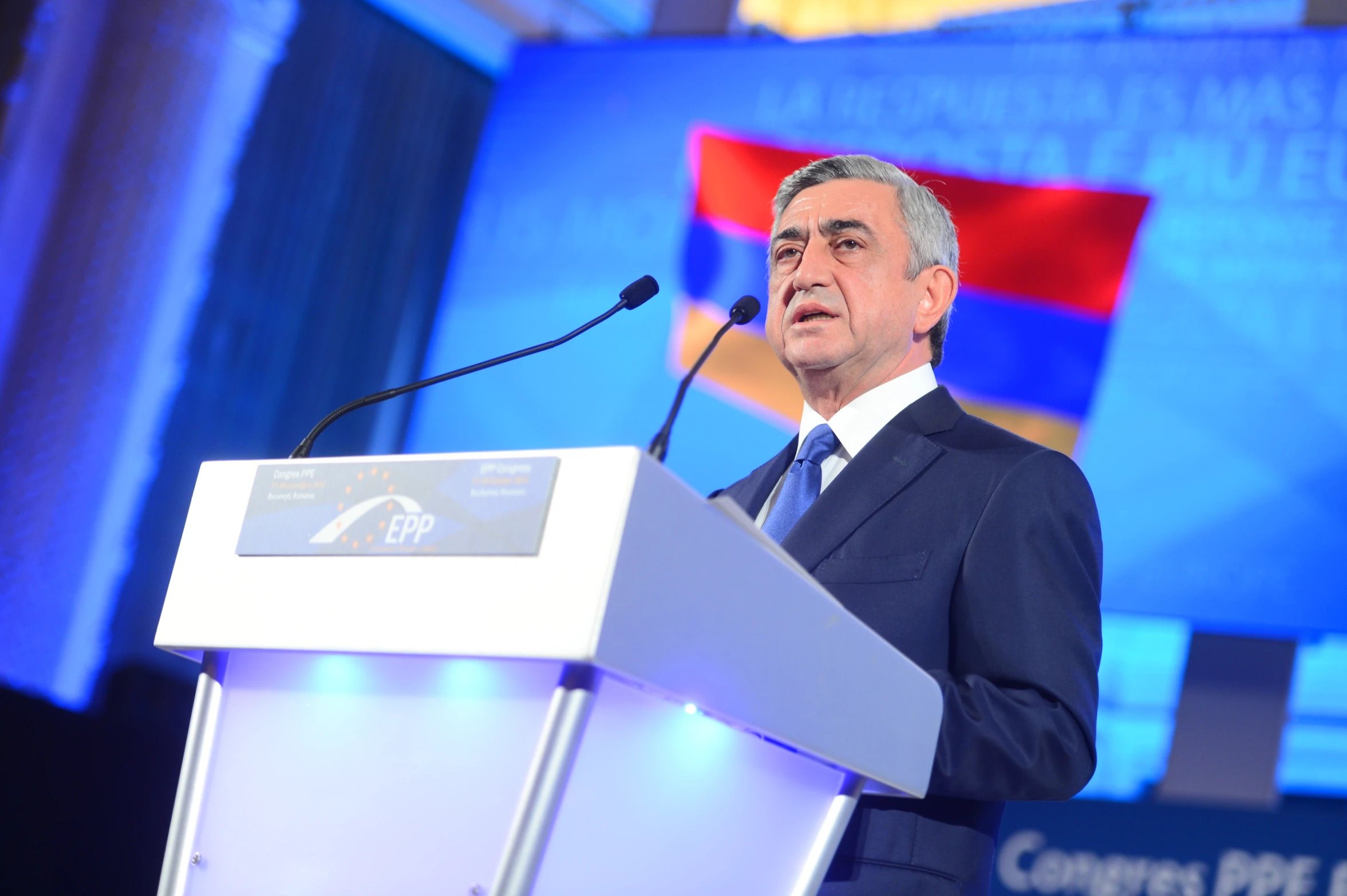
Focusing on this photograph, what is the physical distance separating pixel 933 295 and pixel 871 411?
0.89ft

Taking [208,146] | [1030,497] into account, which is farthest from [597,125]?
[1030,497]

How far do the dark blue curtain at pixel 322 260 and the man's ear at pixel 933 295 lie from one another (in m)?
2.54

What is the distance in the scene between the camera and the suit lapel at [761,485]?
1.67m

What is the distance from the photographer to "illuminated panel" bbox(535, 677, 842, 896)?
776 mm

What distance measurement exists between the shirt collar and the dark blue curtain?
2602 mm

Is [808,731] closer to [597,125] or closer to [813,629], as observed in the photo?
[813,629]

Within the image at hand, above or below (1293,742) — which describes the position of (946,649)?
below

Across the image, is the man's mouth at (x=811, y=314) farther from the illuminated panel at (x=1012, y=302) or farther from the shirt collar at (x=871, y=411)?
the illuminated panel at (x=1012, y=302)

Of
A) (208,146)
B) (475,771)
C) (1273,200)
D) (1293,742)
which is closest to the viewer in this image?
(475,771)

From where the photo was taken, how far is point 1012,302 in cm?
327

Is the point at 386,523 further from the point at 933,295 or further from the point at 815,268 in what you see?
the point at 933,295

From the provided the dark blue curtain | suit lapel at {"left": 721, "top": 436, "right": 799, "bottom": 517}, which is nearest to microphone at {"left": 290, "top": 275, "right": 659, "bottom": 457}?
suit lapel at {"left": 721, "top": 436, "right": 799, "bottom": 517}

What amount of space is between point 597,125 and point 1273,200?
6.43ft

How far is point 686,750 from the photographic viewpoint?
83 cm
